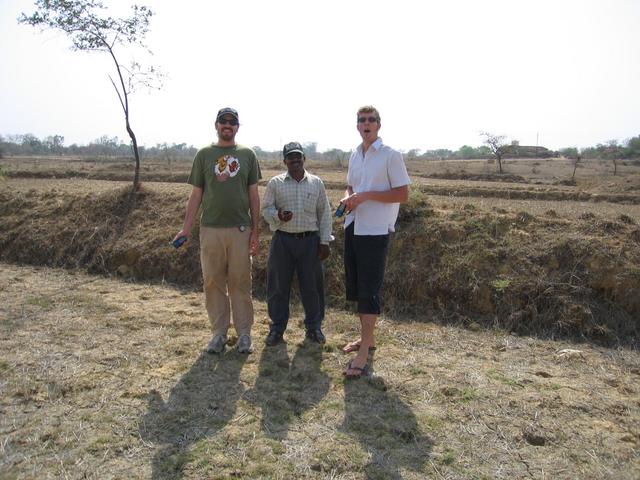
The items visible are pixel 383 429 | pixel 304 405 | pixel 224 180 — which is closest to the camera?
pixel 383 429

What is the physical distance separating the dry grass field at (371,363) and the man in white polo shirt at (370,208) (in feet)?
1.74

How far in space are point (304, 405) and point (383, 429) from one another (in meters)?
0.55

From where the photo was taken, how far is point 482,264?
5281 millimetres

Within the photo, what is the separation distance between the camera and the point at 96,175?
17.8 meters

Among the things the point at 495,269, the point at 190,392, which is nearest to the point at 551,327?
the point at 495,269

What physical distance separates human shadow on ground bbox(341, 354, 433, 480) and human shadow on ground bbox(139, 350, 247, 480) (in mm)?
765

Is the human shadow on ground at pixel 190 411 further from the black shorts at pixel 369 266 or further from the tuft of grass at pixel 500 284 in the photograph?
the tuft of grass at pixel 500 284

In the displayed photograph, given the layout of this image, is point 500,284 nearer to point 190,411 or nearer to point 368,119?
point 368,119

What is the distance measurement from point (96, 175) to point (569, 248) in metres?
16.3

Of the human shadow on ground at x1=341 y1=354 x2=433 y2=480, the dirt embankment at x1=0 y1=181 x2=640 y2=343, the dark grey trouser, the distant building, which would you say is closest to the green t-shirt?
the dark grey trouser

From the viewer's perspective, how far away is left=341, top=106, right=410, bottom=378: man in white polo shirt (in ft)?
11.6

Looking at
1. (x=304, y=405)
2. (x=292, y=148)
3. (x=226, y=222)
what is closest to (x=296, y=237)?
(x=226, y=222)

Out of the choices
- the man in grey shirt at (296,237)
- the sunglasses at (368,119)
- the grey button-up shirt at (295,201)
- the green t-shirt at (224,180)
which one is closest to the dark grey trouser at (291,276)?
the man in grey shirt at (296,237)

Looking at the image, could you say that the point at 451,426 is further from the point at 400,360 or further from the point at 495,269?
the point at 495,269
